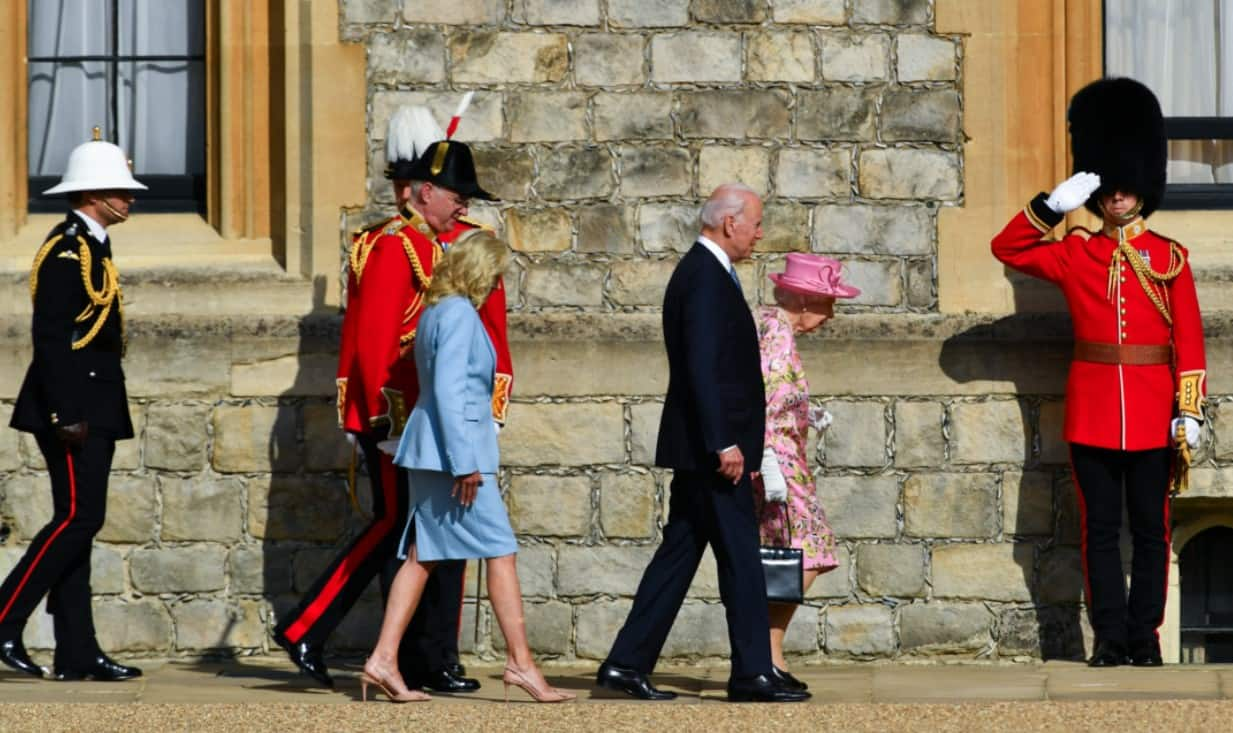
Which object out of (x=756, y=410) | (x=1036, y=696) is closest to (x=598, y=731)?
(x=756, y=410)

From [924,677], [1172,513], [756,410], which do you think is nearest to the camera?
[756,410]

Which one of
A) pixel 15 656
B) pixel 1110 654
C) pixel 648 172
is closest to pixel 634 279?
pixel 648 172

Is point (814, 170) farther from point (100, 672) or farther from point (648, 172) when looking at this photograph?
point (100, 672)

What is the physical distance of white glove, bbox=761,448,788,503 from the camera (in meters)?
7.53

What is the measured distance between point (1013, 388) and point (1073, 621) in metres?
0.82

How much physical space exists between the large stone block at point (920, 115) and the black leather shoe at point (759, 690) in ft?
7.57

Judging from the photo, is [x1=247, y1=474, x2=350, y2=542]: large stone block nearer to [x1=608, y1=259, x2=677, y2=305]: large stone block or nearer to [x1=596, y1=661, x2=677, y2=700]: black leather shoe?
[x1=608, y1=259, x2=677, y2=305]: large stone block

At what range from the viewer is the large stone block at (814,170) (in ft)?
29.0

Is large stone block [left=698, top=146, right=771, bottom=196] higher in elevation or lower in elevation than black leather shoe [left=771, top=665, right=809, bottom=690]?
higher

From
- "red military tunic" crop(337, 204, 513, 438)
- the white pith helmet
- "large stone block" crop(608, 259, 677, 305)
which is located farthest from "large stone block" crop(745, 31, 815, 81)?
the white pith helmet

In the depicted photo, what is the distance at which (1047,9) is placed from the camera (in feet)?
29.4

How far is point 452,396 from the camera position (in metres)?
7.14

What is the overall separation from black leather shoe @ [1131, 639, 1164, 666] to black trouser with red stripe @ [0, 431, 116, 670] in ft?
11.0

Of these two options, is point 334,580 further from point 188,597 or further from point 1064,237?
point 1064,237
